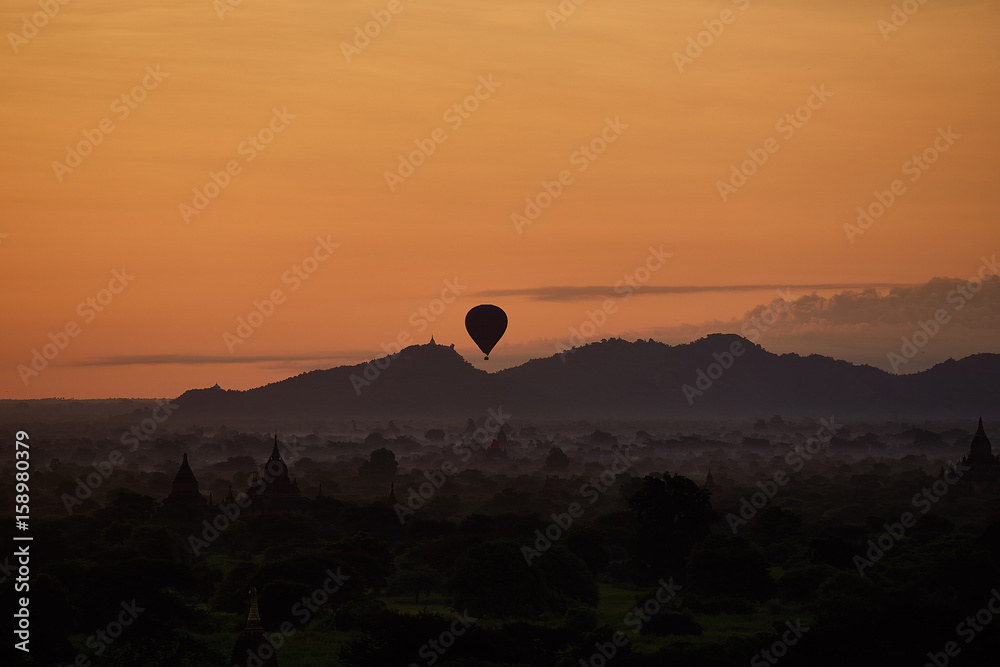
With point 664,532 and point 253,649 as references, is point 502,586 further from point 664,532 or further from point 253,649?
point 253,649

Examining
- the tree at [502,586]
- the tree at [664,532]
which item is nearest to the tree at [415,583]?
the tree at [502,586]

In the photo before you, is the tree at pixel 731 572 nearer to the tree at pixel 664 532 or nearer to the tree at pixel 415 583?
the tree at pixel 664 532

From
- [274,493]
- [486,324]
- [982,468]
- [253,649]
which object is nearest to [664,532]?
[274,493]

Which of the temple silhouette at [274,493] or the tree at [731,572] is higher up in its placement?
the tree at [731,572]

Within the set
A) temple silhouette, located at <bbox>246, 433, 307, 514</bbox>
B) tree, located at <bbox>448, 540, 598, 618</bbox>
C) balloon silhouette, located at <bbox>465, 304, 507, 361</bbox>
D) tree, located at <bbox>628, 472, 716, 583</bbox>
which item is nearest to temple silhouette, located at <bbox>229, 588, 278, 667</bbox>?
tree, located at <bbox>448, 540, 598, 618</bbox>

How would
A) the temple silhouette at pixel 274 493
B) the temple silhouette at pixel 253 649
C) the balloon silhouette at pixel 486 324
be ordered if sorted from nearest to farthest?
the temple silhouette at pixel 253 649, the temple silhouette at pixel 274 493, the balloon silhouette at pixel 486 324

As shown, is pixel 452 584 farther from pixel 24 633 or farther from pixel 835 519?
pixel 835 519
